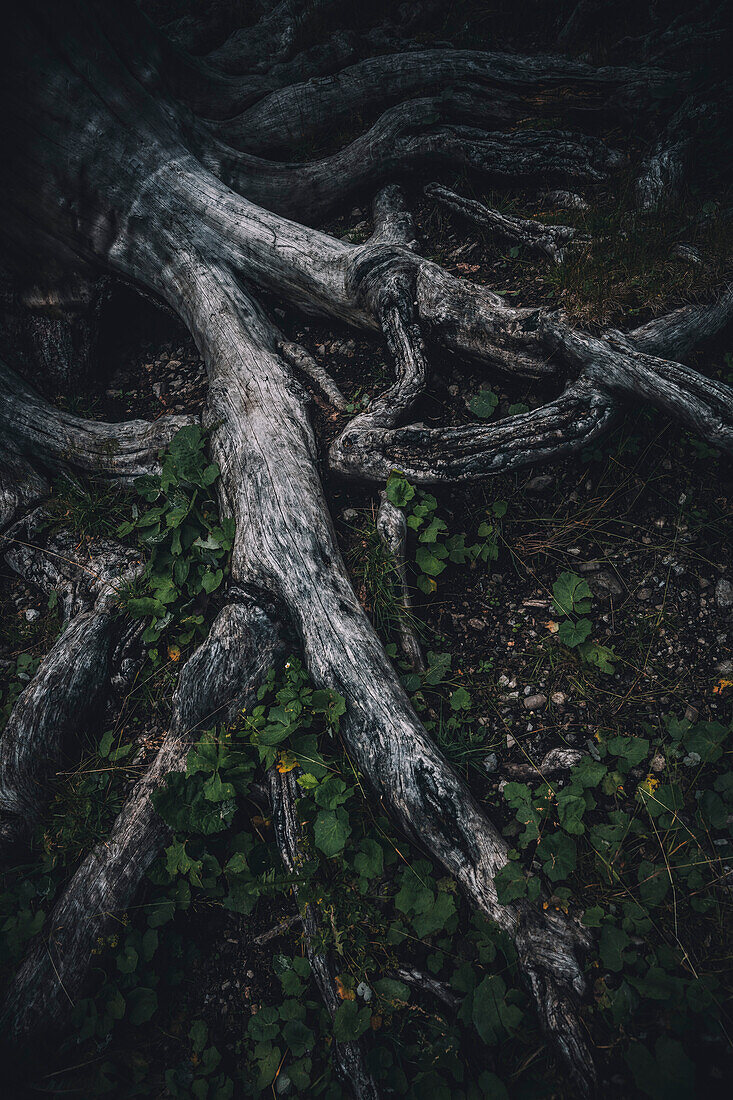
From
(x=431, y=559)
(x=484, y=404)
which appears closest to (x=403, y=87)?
(x=484, y=404)

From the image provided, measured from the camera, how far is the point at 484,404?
3.24 m

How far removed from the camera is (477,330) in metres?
3.33

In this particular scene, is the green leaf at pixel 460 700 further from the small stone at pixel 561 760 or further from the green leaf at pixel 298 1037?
the green leaf at pixel 298 1037

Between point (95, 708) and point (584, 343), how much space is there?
377 centimetres

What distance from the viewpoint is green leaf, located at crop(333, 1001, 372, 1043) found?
2.18 m

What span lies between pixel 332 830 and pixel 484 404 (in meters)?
2.62

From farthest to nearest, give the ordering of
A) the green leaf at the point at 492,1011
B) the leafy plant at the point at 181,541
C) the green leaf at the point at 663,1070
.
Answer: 1. the leafy plant at the point at 181,541
2. the green leaf at the point at 492,1011
3. the green leaf at the point at 663,1070

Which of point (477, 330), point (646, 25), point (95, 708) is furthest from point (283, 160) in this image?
point (95, 708)

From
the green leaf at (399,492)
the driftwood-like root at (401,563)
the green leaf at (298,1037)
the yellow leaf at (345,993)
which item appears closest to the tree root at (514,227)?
the green leaf at (399,492)

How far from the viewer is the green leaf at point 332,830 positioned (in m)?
2.31

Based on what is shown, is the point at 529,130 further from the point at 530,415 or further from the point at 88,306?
the point at 88,306

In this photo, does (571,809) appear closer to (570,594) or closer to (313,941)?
(570,594)

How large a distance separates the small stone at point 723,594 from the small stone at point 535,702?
112 centimetres

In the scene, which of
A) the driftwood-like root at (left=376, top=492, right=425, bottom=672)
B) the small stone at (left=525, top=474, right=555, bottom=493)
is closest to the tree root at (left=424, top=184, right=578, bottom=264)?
the small stone at (left=525, top=474, right=555, bottom=493)
